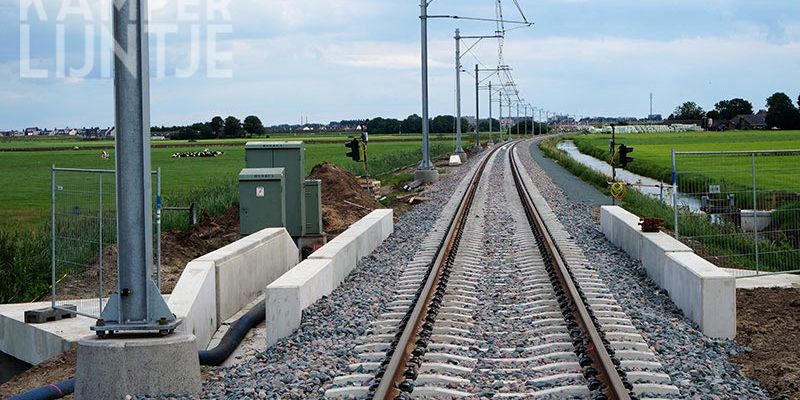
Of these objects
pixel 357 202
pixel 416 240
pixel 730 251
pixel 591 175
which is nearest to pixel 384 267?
pixel 416 240

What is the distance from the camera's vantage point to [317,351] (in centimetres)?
928

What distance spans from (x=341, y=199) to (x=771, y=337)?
19.2 meters

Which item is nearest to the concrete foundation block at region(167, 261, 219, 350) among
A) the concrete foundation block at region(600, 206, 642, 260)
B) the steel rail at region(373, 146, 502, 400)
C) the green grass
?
the steel rail at region(373, 146, 502, 400)

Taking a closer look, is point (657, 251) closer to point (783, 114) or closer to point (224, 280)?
point (224, 280)

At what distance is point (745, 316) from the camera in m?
11.5

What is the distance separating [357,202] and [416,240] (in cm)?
976

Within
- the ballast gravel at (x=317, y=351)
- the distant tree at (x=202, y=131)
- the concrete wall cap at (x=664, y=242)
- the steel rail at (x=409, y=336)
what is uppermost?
the distant tree at (x=202, y=131)

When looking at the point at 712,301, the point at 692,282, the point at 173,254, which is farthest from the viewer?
the point at 173,254

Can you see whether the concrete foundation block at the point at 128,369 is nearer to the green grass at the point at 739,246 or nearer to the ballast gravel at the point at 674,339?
the ballast gravel at the point at 674,339

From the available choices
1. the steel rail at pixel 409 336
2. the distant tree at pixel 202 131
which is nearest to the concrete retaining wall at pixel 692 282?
the steel rail at pixel 409 336

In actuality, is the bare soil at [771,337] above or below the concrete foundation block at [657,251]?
below

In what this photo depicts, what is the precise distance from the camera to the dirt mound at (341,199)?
1000 inches

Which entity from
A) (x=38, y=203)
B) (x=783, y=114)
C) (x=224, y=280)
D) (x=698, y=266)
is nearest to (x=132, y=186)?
(x=224, y=280)

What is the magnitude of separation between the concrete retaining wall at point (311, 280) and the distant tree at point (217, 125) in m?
134
